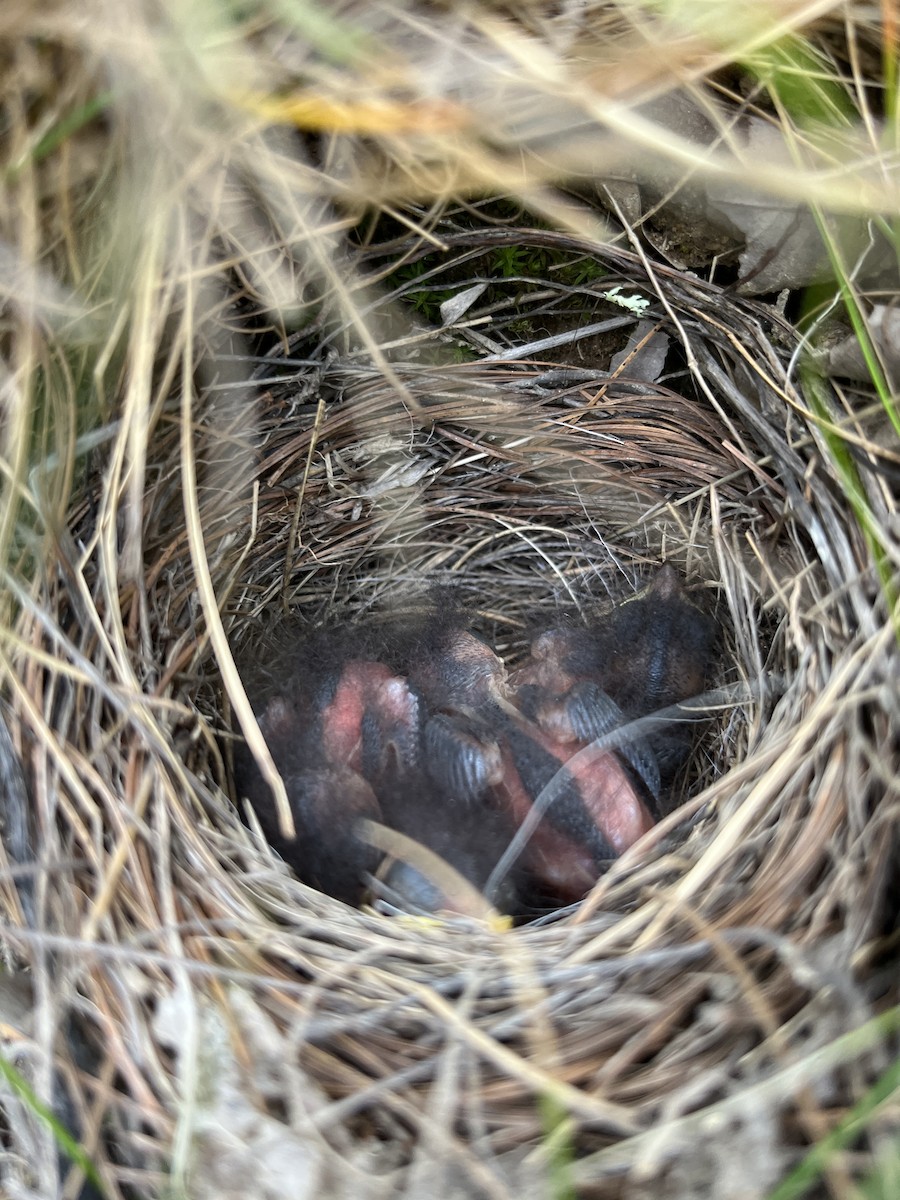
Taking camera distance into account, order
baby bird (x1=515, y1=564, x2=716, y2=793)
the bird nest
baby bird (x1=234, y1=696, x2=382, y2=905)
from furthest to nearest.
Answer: baby bird (x1=515, y1=564, x2=716, y2=793) → baby bird (x1=234, y1=696, x2=382, y2=905) → the bird nest

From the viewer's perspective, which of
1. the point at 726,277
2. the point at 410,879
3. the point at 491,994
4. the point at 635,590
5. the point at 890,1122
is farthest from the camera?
the point at 635,590

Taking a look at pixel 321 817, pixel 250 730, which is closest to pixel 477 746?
pixel 321 817

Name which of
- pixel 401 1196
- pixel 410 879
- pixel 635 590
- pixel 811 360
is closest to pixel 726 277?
pixel 811 360

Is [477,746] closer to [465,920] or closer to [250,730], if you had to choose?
[465,920]

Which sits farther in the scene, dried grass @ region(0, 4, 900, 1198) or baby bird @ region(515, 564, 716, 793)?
baby bird @ region(515, 564, 716, 793)

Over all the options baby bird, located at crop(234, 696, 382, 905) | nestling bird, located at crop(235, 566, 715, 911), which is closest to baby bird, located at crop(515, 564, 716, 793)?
nestling bird, located at crop(235, 566, 715, 911)

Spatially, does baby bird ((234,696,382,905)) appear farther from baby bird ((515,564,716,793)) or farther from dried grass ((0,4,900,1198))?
baby bird ((515,564,716,793))

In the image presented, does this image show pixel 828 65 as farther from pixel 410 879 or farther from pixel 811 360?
pixel 410 879

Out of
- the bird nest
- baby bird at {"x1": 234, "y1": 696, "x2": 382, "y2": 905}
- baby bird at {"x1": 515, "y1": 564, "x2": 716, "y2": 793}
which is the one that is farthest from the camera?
baby bird at {"x1": 515, "y1": 564, "x2": 716, "y2": 793}
